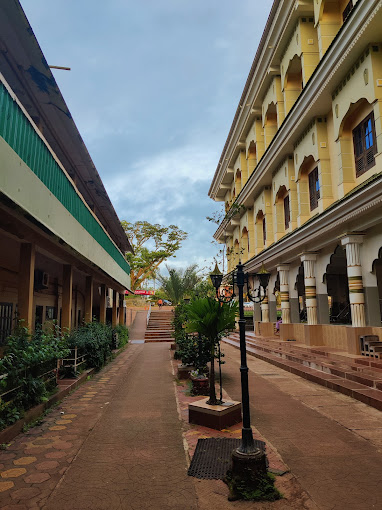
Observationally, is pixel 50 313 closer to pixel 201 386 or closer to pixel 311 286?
pixel 201 386

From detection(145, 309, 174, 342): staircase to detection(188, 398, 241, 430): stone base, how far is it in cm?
1692

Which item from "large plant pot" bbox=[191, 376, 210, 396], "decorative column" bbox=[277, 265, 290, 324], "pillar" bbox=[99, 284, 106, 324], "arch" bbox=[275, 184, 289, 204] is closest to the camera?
"large plant pot" bbox=[191, 376, 210, 396]

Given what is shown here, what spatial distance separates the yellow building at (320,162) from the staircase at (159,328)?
22.0ft

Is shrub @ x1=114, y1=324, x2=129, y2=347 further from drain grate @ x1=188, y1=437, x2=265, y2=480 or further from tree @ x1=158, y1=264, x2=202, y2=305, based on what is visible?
drain grate @ x1=188, y1=437, x2=265, y2=480

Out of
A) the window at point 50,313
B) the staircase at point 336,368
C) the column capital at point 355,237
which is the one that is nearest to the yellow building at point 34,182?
the window at point 50,313

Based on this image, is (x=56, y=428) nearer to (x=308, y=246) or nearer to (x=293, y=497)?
(x=293, y=497)

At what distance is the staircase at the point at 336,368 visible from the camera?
6.82 m

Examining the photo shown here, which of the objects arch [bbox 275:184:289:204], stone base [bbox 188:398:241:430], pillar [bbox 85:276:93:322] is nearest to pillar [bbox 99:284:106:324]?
pillar [bbox 85:276:93:322]

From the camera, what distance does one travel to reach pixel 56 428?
527 centimetres

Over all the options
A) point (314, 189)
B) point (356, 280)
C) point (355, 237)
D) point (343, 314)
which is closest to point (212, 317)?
point (356, 280)

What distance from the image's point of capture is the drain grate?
3645 mm

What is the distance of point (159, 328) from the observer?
25469 mm

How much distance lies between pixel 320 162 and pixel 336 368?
21.7 ft

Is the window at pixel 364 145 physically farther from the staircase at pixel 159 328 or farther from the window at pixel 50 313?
the staircase at pixel 159 328
